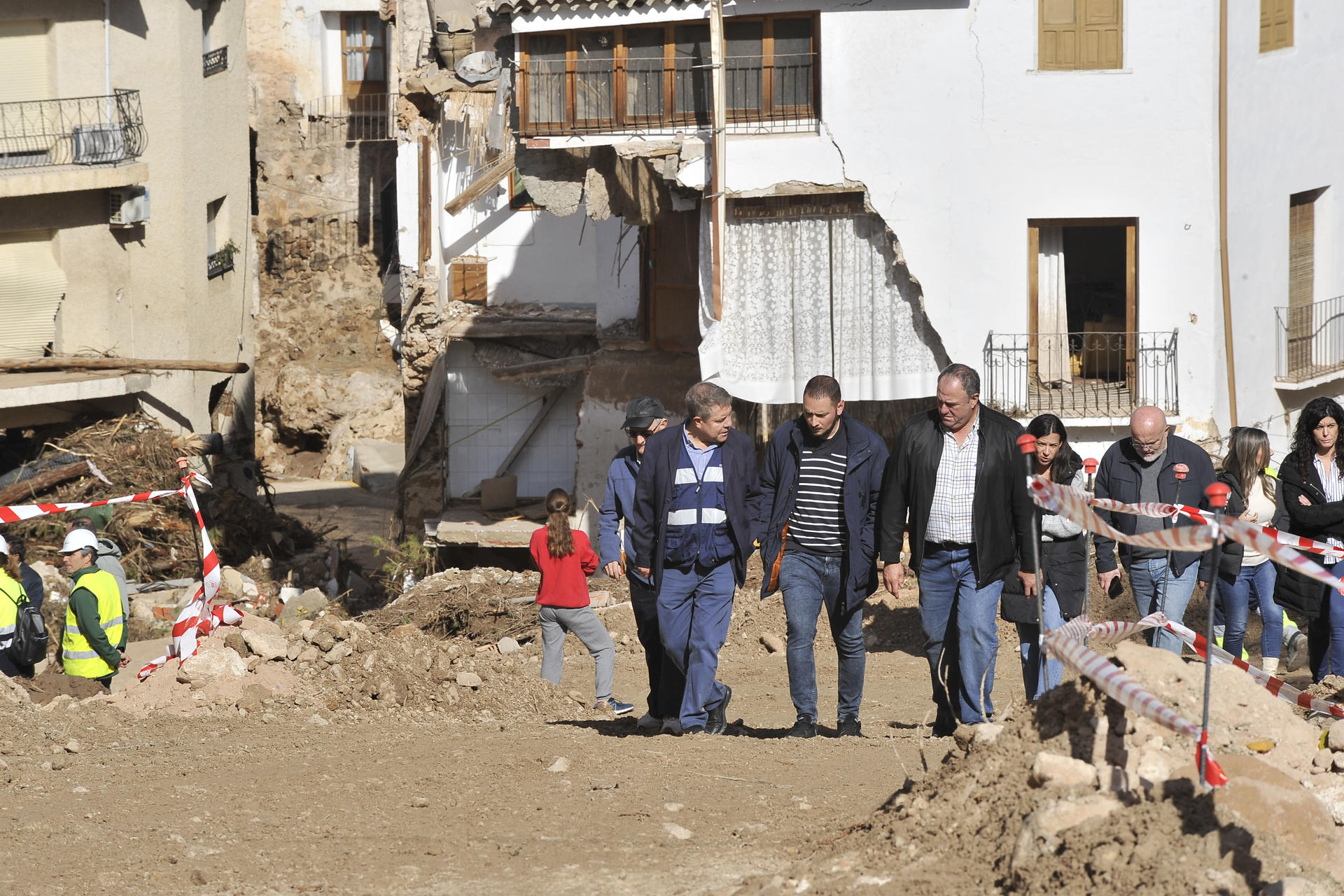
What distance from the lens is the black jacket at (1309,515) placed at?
24.3ft

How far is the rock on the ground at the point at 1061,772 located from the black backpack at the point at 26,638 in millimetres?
6603

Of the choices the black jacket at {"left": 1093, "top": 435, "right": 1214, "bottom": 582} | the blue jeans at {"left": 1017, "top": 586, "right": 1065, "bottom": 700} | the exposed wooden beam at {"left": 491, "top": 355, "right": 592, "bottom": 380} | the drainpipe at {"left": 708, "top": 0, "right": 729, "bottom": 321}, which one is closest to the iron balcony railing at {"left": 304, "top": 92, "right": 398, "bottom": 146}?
the exposed wooden beam at {"left": 491, "top": 355, "right": 592, "bottom": 380}

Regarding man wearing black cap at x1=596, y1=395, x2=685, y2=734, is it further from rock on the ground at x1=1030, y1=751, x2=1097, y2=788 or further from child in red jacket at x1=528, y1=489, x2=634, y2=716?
rock on the ground at x1=1030, y1=751, x2=1097, y2=788

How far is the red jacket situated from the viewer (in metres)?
8.61

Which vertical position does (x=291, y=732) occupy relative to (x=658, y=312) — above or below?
below

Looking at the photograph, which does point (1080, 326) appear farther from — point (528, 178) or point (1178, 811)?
point (1178, 811)

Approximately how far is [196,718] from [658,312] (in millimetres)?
9490

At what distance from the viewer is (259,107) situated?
3331 centimetres

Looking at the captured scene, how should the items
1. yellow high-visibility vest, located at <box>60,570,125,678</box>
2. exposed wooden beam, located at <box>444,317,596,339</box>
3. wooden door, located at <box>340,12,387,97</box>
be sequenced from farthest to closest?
wooden door, located at <box>340,12,387,97</box>
exposed wooden beam, located at <box>444,317,596,339</box>
yellow high-visibility vest, located at <box>60,570,125,678</box>

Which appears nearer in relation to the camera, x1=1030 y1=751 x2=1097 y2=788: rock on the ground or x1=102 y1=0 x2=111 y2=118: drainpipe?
x1=1030 y1=751 x2=1097 y2=788: rock on the ground

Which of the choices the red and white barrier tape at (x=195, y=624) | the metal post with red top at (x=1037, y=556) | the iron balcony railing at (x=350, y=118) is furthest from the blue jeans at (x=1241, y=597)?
the iron balcony railing at (x=350, y=118)

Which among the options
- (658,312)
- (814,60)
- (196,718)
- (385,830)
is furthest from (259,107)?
(385,830)

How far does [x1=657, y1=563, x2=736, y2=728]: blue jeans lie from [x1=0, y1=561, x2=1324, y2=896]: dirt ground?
1.29 ft

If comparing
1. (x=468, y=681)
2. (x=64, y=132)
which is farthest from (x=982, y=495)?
(x=64, y=132)
